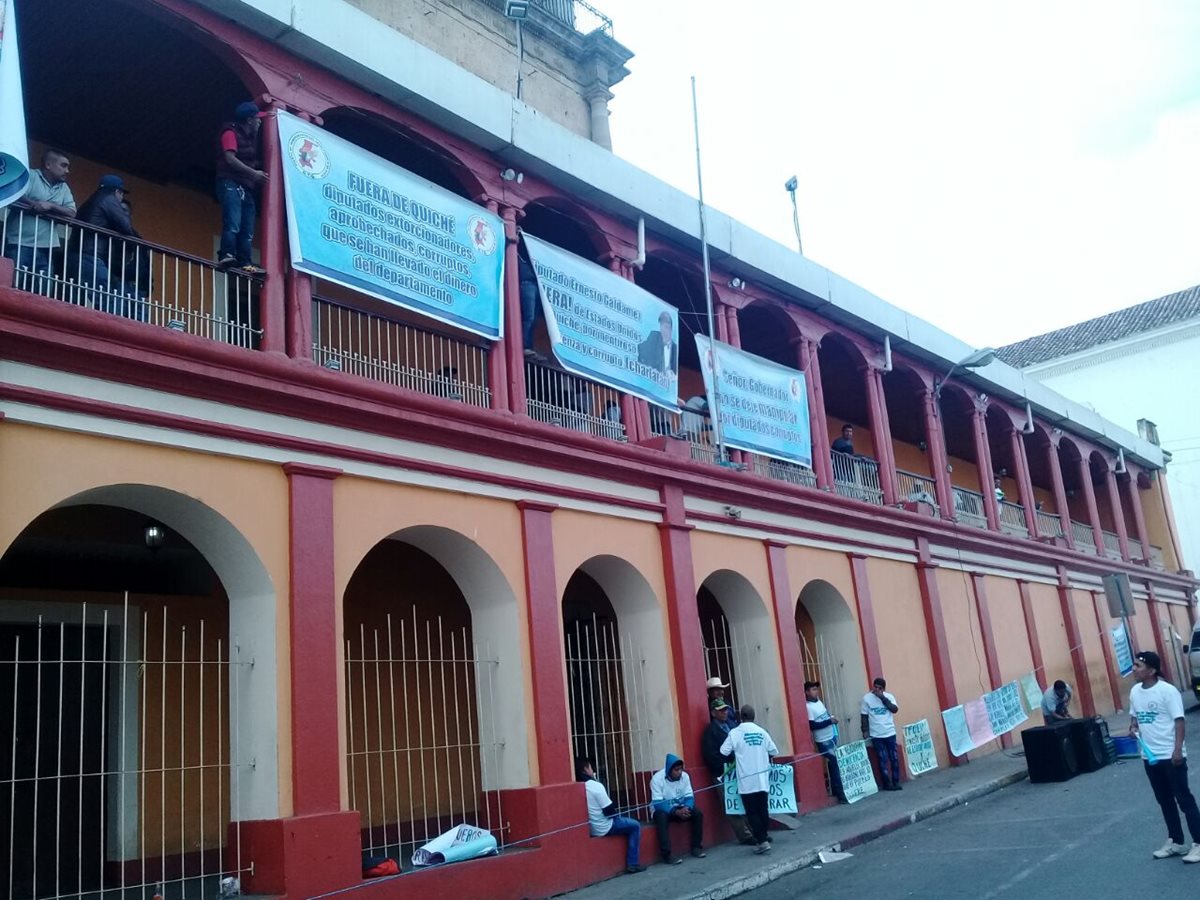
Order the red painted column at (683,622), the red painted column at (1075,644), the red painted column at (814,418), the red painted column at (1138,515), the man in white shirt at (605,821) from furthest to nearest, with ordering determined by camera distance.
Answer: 1. the red painted column at (1138,515)
2. the red painted column at (1075,644)
3. the red painted column at (814,418)
4. the red painted column at (683,622)
5. the man in white shirt at (605,821)

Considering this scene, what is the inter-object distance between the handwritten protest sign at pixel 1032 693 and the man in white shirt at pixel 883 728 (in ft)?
18.1

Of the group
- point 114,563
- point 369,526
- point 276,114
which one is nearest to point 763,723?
point 369,526

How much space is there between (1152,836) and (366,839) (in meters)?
6.80

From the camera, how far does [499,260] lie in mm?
10461

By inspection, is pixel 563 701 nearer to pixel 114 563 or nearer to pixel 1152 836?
pixel 114 563

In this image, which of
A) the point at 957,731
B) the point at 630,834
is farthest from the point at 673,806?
Result: the point at 957,731

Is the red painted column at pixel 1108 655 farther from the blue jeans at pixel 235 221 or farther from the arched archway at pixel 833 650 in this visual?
the blue jeans at pixel 235 221

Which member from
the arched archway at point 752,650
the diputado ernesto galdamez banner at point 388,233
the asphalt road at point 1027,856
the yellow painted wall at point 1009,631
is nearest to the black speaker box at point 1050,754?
the asphalt road at point 1027,856

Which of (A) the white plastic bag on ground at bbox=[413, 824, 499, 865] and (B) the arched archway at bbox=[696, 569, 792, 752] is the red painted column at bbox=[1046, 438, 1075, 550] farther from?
(A) the white plastic bag on ground at bbox=[413, 824, 499, 865]

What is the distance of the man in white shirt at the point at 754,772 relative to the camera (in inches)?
408

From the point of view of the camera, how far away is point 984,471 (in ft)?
64.6

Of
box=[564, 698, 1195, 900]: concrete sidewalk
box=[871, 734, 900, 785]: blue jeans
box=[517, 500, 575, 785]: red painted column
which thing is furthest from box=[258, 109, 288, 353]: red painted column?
box=[871, 734, 900, 785]: blue jeans

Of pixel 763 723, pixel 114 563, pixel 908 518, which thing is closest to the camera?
pixel 114 563

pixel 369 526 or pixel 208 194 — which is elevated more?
pixel 208 194
